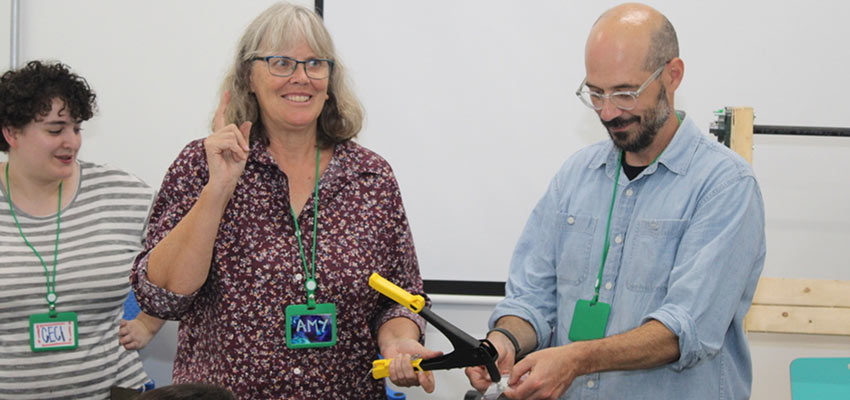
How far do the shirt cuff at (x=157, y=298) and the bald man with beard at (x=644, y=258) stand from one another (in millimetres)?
735

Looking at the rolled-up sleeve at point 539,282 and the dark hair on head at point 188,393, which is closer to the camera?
the dark hair on head at point 188,393

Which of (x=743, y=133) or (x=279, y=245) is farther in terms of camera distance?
(x=743, y=133)

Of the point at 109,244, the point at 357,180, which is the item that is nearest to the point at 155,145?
the point at 109,244

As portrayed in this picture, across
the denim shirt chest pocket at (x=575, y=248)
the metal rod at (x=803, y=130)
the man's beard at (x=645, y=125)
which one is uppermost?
the man's beard at (x=645, y=125)

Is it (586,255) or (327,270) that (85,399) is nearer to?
(327,270)

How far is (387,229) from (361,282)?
16 cm

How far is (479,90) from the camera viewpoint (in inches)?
127

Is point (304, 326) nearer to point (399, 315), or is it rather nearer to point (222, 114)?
point (399, 315)

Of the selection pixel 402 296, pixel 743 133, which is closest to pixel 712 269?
pixel 402 296

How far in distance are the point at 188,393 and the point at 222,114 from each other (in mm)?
931

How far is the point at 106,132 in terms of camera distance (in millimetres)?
3508

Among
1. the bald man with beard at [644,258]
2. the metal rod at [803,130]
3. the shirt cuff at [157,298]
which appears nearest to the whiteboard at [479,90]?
the metal rod at [803,130]

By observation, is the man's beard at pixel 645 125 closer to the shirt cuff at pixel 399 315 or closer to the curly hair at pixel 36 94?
the shirt cuff at pixel 399 315

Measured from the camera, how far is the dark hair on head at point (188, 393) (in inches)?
54.6
